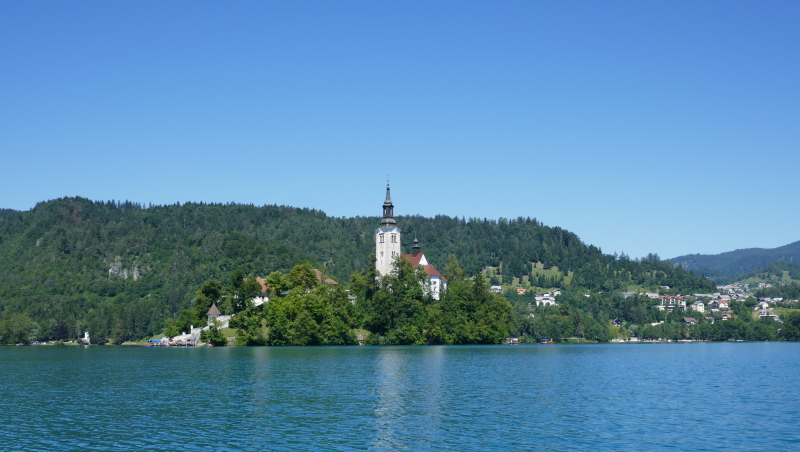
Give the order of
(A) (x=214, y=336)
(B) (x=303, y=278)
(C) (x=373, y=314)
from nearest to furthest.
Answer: (A) (x=214, y=336) → (C) (x=373, y=314) → (B) (x=303, y=278)

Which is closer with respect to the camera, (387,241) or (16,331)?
(387,241)

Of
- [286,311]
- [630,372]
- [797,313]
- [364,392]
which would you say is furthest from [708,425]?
[797,313]

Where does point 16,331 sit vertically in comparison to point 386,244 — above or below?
below

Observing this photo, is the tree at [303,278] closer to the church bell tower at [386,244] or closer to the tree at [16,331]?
the church bell tower at [386,244]

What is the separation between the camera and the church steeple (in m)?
160

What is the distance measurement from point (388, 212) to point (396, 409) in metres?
122

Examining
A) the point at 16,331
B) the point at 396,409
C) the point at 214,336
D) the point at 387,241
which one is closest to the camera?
the point at 396,409

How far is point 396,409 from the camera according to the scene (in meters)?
41.0

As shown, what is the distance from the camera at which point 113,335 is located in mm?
177625

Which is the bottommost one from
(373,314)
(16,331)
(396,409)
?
(396,409)

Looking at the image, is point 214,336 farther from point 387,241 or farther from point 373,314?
point 387,241

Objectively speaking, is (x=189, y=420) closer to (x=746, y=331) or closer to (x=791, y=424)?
(x=791, y=424)

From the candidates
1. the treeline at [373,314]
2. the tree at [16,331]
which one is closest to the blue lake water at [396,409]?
the treeline at [373,314]

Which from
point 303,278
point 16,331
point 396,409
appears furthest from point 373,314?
point 16,331
